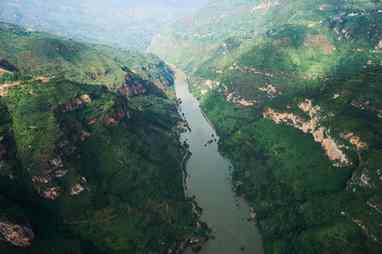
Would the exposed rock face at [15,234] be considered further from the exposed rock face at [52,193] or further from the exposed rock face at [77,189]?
the exposed rock face at [77,189]

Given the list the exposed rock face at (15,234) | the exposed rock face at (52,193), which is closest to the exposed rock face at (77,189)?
the exposed rock face at (52,193)

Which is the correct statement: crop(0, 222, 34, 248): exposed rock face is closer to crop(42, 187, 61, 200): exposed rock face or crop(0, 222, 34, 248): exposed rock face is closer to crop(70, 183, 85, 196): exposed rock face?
crop(42, 187, 61, 200): exposed rock face

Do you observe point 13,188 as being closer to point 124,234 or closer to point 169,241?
point 124,234

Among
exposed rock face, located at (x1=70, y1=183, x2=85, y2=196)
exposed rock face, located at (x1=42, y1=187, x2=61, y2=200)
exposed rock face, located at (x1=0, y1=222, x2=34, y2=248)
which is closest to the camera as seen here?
exposed rock face, located at (x1=0, y1=222, x2=34, y2=248)

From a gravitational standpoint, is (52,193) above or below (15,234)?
below

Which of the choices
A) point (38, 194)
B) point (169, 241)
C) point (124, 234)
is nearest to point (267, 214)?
point (169, 241)

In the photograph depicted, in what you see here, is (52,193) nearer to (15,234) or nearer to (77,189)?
(77,189)

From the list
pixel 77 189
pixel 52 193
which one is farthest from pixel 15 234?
pixel 77 189

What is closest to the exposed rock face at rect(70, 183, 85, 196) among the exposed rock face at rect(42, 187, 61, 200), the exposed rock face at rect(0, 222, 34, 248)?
the exposed rock face at rect(42, 187, 61, 200)
